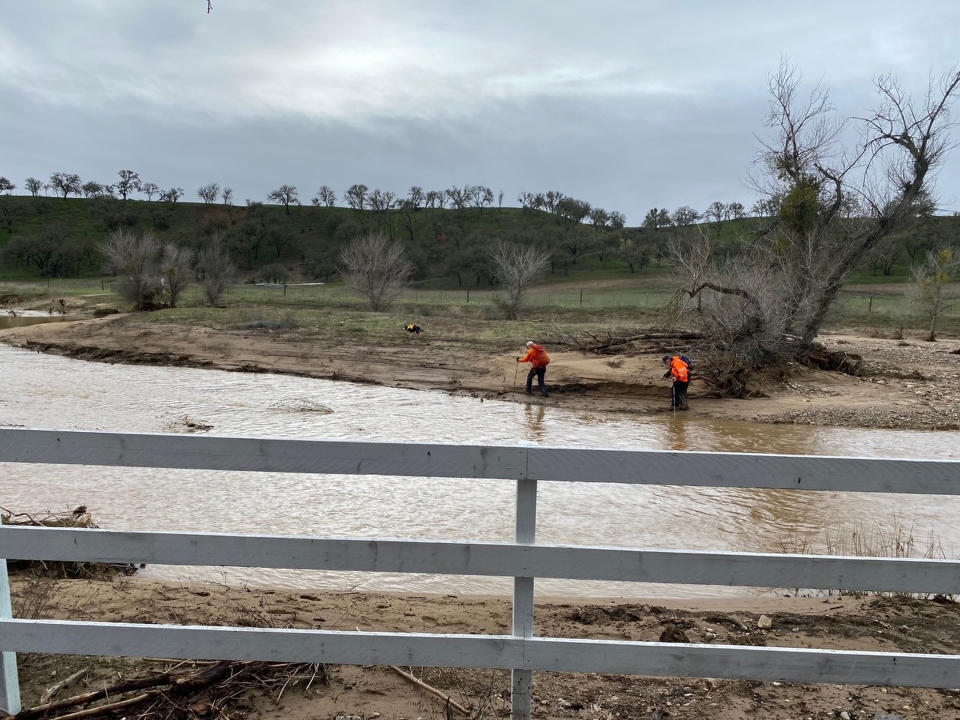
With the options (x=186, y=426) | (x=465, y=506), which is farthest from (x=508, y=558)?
(x=186, y=426)

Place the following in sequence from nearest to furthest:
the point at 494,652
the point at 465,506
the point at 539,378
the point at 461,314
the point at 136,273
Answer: the point at 494,652
the point at 465,506
the point at 539,378
the point at 136,273
the point at 461,314

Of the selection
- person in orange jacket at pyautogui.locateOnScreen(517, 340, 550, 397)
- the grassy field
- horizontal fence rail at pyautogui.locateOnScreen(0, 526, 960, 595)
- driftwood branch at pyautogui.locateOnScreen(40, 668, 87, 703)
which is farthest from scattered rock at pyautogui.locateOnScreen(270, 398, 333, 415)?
horizontal fence rail at pyautogui.locateOnScreen(0, 526, 960, 595)

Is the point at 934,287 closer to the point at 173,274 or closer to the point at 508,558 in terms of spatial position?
the point at 508,558

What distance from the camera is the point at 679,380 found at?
60.4 feet

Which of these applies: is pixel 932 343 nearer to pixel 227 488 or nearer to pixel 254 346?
pixel 254 346

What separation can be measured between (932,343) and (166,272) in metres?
43.2

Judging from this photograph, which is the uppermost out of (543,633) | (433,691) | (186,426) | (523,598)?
(523,598)

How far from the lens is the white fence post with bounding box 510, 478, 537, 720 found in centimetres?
286

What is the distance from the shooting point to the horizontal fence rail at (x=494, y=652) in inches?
115

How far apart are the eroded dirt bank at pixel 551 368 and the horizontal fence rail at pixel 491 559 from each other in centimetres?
1609

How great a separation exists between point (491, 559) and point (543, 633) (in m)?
2.19

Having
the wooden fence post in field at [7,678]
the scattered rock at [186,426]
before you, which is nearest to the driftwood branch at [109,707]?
the wooden fence post in field at [7,678]

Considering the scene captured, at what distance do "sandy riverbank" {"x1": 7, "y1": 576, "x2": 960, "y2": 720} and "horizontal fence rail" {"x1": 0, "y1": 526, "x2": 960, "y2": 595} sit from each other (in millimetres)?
969

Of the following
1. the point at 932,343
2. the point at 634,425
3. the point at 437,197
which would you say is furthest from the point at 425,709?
the point at 437,197
